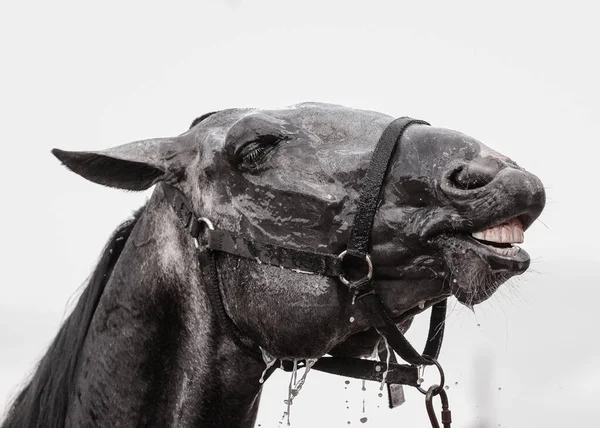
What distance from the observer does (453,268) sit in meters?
4.12

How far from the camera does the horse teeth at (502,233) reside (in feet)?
13.3

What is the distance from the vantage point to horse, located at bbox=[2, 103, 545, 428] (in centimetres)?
415

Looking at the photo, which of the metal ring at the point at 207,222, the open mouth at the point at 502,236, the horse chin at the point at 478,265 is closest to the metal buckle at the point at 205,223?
the metal ring at the point at 207,222

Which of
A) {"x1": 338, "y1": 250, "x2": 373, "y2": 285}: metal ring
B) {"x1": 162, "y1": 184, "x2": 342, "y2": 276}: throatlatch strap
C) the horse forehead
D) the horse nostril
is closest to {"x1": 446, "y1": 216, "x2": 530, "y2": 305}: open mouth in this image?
the horse nostril

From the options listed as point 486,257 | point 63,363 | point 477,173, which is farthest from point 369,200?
point 63,363

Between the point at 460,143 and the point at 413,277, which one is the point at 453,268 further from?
the point at 460,143

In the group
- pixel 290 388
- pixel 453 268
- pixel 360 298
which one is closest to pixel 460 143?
pixel 453 268

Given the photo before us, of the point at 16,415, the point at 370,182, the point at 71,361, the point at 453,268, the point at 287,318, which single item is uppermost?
the point at 370,182

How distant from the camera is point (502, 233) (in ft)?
13.3

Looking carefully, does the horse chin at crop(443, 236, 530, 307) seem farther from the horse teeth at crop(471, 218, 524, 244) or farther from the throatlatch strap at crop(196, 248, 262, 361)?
the throatlatch strap at crop(196, 248, 262, 361)

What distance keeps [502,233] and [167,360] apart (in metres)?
2.17

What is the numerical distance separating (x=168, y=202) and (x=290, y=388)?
139 cm

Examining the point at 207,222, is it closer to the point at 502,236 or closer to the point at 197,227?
the point at 197,227

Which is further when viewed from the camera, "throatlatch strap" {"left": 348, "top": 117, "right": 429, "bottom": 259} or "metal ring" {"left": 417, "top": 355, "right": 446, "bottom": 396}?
"metal ring" {"left": 417, "top": 355, "right": 446, "bottom": 396}
